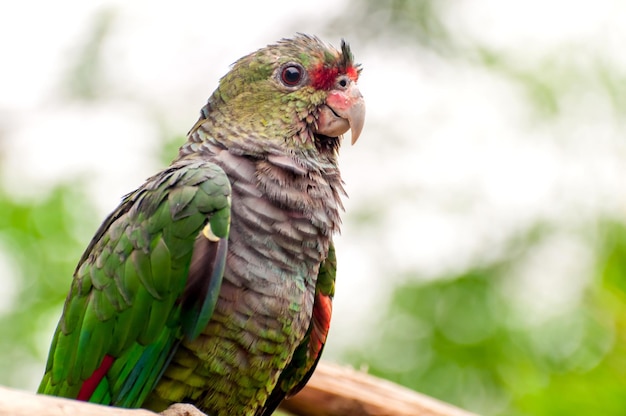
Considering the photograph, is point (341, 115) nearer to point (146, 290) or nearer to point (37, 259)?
point (146, 290)

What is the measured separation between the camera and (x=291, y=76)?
3.66m

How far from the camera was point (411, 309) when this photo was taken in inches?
301

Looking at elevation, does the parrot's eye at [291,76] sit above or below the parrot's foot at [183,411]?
above

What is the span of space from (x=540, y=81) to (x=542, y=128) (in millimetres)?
578

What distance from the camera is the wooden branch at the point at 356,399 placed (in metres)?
3.97

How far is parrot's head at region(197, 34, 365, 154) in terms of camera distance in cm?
357

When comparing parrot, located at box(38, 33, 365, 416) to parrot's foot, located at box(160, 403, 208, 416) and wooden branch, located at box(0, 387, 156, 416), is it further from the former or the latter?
wooden branch, located at box(0, 387, 156, 416)

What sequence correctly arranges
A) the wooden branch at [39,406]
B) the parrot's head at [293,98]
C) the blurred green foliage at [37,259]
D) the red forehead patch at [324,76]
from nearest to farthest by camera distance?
the wooden branch at [39,406]
the parrot's head at [293,98]
the red forehead patch at [324,76]
the blurred green foliage at [37,259]

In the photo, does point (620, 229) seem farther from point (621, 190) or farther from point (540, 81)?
point (540, 81)

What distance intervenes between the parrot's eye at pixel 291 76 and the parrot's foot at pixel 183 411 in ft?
5.20

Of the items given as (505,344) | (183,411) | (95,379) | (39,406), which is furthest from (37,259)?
(39,406)

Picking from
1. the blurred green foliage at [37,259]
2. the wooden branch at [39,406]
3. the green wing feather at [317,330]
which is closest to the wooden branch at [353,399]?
the green wing feather at [317,330]

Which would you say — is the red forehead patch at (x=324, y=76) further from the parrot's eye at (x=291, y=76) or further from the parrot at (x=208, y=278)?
the parrot at (x=208, y=278)

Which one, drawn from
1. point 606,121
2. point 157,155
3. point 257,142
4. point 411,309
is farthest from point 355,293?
point 257,142
